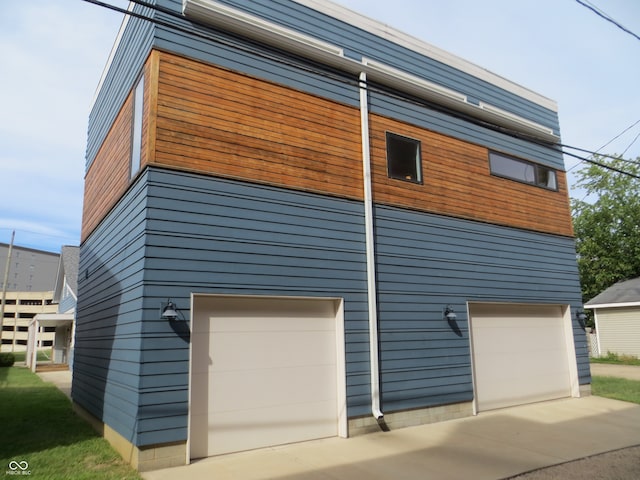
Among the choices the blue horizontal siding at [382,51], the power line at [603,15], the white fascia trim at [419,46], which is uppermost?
the white fascia trim at [419,46]

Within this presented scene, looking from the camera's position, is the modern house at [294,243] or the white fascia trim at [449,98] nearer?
the modern house at [294,243]

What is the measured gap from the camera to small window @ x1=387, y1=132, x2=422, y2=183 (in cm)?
840

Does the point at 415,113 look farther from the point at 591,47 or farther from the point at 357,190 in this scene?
the point at 591,47

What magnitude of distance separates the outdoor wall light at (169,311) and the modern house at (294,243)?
0.08 ft

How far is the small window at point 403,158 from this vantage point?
8.40 meters

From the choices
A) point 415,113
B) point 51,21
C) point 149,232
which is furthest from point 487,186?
point 51,21

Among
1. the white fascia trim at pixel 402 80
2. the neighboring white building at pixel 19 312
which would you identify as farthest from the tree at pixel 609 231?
the neighboring white building at pixel 19 312

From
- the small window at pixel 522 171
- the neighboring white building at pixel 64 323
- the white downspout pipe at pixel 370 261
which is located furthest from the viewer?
the neighboring white building at pixel 64 323

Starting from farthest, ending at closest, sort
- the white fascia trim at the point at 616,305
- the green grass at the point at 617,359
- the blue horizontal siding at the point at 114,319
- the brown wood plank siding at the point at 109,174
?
the white fascia trim at the point at 616,305 < the green grass at the point at 617,359 < the brown wood plank siding at the point at 109,174 < the blue horizontal siding at the point at 114,319

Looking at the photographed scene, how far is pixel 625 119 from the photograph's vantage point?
1134 cm

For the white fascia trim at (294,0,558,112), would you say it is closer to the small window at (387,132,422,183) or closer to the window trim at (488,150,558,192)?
the window trim at (488,150,558,192)

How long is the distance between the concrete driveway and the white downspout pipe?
26.6 inches

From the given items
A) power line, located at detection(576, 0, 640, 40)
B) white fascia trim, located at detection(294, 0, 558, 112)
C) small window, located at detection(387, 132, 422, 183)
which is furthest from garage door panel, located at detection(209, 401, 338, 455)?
power line, located at detection(576, 0, 640, 40)

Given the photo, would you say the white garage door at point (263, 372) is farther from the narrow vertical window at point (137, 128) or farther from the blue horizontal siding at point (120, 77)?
the blue horizontal siding at point (120, 77)
